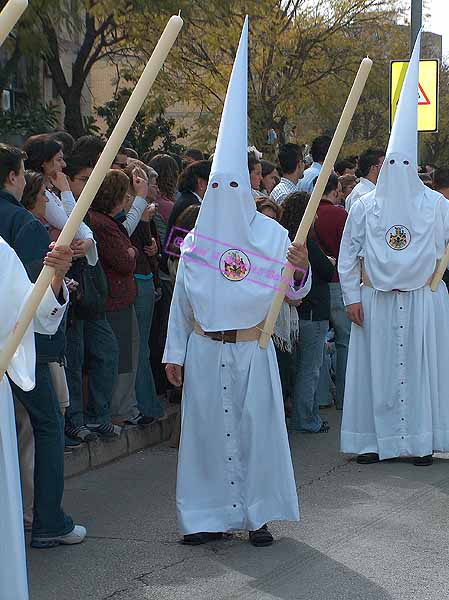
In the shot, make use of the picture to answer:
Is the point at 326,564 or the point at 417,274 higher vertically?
the point at 417,274

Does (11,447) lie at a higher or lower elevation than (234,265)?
lower

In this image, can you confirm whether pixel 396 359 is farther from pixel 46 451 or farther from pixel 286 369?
pixel 46 451

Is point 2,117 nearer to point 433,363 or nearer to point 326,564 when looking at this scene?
point 433,363

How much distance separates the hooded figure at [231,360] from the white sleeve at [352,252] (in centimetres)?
215

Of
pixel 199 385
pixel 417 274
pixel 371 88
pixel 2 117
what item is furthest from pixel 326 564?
pixel 371 88

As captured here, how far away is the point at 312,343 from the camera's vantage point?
9.67m

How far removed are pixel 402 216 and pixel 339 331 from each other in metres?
2.44

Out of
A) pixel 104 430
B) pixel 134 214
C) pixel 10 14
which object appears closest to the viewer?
pixel 10 14

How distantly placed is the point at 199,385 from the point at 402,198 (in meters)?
2.57

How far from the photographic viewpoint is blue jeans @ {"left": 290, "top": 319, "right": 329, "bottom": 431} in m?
9.53

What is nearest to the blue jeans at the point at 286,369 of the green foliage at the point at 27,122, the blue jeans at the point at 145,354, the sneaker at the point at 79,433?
the blue jeans at the point at 145,354

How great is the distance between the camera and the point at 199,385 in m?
6.49

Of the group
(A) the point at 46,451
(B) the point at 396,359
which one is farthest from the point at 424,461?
(A) the point at 46,451

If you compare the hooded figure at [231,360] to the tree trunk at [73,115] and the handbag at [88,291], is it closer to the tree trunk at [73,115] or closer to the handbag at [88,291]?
the handbag at [88,291]
